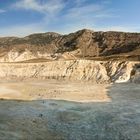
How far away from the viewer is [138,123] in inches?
1230

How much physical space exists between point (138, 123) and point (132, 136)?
149 inches

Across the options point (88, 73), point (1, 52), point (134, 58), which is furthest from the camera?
point (1, 52)

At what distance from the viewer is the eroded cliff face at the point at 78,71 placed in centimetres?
6975

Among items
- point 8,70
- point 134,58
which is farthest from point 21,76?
point 134,58

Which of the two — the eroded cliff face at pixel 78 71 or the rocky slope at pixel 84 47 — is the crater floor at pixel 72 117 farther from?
the rocky slope at pixel 84 47

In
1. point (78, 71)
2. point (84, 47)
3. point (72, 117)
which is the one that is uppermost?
point (84, 47)

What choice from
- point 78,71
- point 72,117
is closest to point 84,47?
point 78,71

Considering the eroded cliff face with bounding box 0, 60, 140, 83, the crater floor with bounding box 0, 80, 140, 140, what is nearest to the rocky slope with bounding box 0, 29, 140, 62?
the eroded cliff face with bounding box 0, 60, 140, 83

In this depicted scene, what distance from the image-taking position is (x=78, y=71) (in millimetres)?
75875

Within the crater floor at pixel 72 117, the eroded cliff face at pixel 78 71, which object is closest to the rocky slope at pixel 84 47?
the eroded cliff face at pixel 78 71

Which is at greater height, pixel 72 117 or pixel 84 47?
pixel 84 47

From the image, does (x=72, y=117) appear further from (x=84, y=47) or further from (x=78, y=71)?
(x=84, y=47)

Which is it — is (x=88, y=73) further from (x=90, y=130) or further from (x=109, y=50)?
(x=109, y=50)

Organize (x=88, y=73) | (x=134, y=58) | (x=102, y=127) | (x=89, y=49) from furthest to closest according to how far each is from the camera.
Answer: (x=89, y=49) → (x=134, y=58) → (x=88, y=73) → (x=102, y=127)
